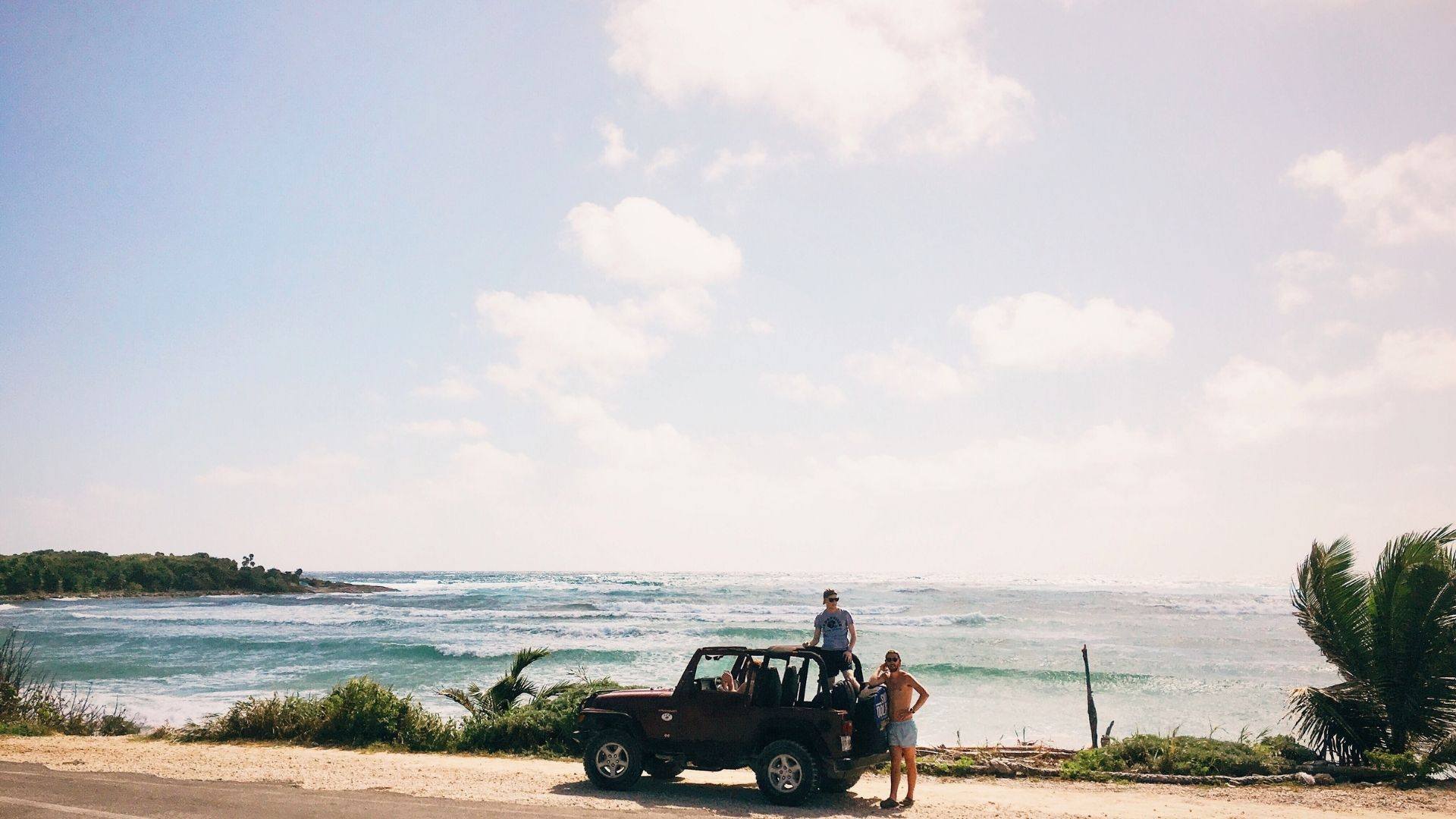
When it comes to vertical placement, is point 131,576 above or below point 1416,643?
below

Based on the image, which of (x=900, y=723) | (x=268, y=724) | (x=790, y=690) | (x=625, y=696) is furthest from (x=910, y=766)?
(x=268, y=724)

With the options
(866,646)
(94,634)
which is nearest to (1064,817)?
(866,646)

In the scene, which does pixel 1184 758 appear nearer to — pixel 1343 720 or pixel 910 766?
pixel 1343 720

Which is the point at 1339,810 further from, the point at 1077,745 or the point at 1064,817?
the point at 1077,745

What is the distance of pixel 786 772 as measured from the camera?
10.2 m

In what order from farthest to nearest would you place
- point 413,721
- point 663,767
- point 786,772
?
point 413,721 → point 663,767 → point 786,772

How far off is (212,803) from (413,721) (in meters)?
5.43

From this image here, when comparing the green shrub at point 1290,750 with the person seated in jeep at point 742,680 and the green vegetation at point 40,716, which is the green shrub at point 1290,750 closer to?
the person seated in jeep at point 742,680

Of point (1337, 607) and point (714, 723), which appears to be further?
point (1337, 607)

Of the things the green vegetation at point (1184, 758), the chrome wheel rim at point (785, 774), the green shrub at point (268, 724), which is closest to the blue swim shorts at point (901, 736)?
the chrome wheel rim at point (785, 774)

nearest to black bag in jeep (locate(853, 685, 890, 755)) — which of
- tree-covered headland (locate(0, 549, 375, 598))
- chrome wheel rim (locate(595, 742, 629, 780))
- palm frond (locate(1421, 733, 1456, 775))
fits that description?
chrome wheel rim (locate(595, 742, 629, 780))

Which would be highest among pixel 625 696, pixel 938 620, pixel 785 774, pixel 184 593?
pixel 625 696

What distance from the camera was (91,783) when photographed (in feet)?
36.7

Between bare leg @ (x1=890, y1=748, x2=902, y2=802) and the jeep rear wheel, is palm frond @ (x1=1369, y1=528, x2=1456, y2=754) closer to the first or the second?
bare leg @ (x1=890, y1=748, x2=902, y2=802)
